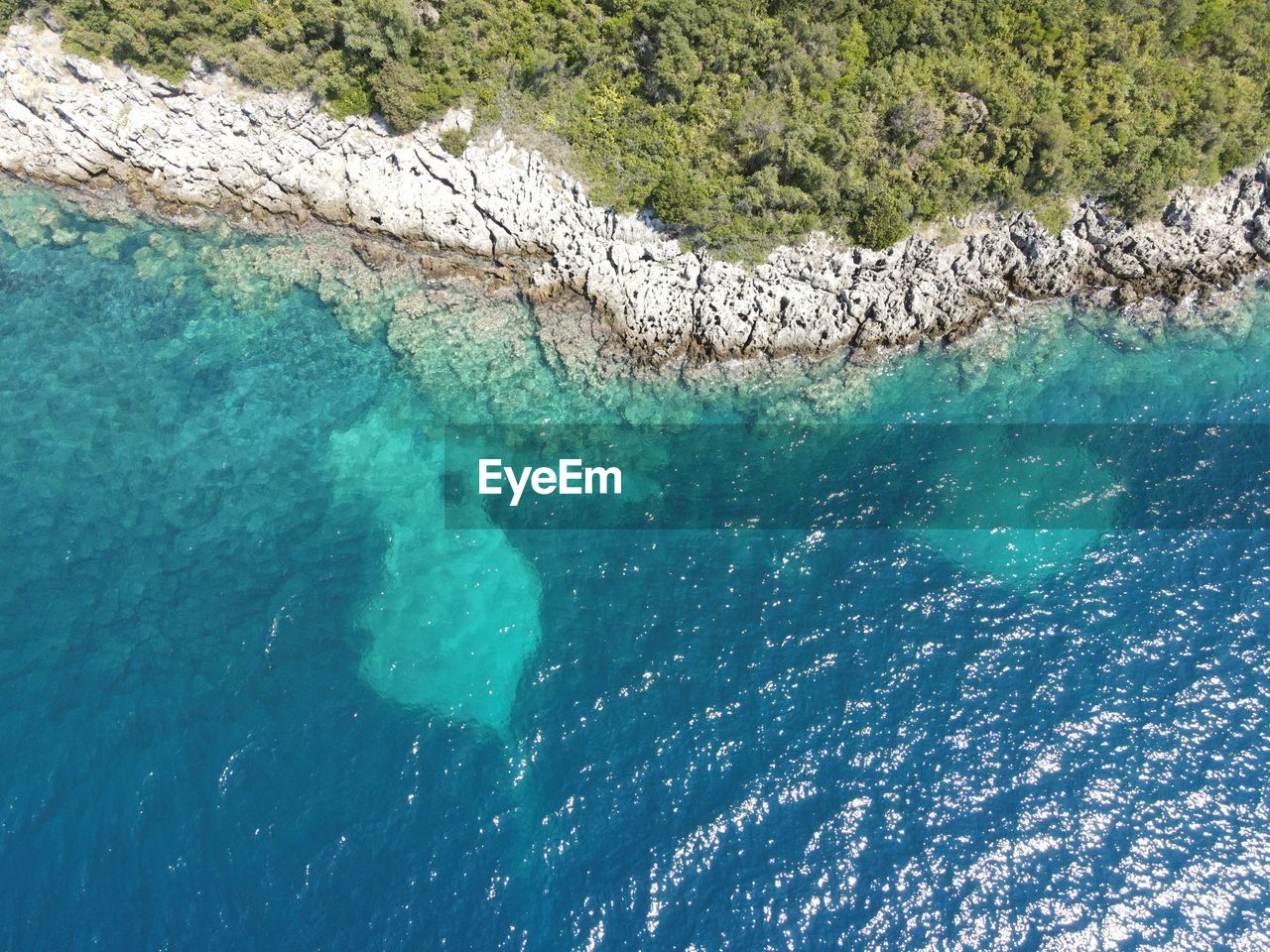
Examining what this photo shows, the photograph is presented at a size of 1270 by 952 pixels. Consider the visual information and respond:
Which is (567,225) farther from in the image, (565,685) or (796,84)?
(565,685)

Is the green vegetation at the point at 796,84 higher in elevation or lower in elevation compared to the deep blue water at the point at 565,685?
higher

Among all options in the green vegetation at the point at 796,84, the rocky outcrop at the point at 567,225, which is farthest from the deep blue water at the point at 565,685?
the green vegetation at the point at 796,84

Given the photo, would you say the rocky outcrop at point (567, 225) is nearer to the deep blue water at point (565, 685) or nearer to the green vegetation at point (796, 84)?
the green vegetation at point (796, 84)

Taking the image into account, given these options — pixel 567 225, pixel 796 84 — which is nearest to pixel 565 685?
pixel 567 225

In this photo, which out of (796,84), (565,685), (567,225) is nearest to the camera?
(565,685)

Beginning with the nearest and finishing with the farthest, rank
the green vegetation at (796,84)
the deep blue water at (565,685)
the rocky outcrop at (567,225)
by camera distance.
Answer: the deep blue water at (565,685), the green vegetation at (796,84), the rocky outcrop at (567,225)

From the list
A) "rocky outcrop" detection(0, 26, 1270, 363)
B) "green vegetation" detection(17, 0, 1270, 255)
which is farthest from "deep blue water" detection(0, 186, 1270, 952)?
"green vegetation" detection(17, 0, 1270, 255)
